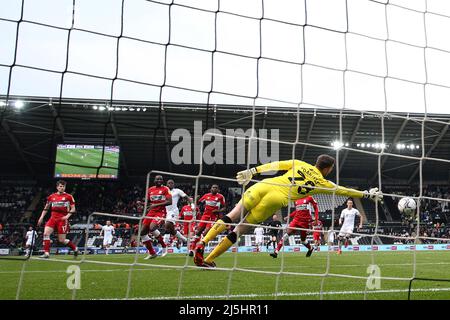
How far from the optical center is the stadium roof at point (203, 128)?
35.0 ft

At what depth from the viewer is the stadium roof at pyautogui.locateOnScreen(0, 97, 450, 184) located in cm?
1066

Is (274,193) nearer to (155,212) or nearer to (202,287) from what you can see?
(202,287)

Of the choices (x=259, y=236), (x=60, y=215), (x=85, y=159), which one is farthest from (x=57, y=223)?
(x=259, y=236)

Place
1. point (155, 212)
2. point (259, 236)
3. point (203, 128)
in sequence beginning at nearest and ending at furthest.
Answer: point (155, 212), point (203, 128), point (259, 236)

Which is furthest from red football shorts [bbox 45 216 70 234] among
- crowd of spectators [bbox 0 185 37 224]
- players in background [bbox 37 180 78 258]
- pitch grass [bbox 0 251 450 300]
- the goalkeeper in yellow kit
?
crowd of spectators [bbox 0 185 37 224]

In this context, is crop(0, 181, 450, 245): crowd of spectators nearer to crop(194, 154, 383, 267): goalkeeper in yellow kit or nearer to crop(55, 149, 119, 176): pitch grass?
crop(55, 149, 119, 176): pitch grass

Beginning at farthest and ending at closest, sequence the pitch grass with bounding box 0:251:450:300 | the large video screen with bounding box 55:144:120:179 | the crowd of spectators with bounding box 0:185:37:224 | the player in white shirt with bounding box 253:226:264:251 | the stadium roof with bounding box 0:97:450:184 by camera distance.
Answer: the crowd of spectators with bounding box 0:185:37:224 < the player in white shirt with bounding box 253:226:264:251 < the large video screen with bounding box 55:144:120:179 < the stadium roof with bounding box 0:97:450:184 < the pitch grass with bounding box 0:251:450:300

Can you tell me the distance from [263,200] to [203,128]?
979 cm

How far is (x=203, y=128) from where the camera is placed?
1470 cm

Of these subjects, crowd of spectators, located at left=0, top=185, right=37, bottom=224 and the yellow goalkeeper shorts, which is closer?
the yellow goalkeeper shorts

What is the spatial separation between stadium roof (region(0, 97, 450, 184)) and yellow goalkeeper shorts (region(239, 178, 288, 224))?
245 cm
